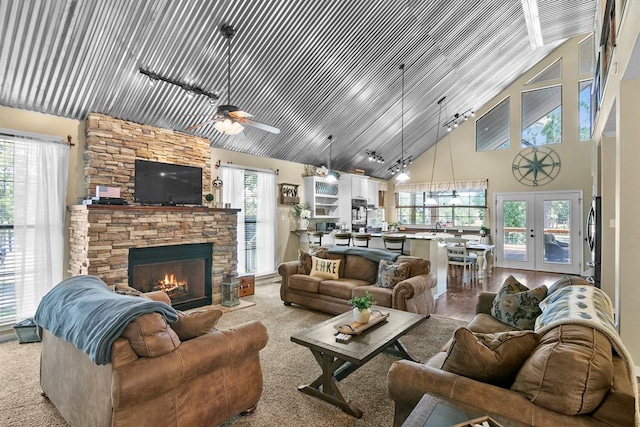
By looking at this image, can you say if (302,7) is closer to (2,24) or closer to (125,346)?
(2,24)

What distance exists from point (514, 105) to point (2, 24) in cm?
1016

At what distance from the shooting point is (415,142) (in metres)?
9.45

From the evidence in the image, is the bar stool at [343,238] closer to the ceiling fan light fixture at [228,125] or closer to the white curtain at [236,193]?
the white curtain at [236,193]

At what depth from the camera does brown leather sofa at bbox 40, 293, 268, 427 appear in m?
1.75

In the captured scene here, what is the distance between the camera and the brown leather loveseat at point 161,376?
1753 millimetres

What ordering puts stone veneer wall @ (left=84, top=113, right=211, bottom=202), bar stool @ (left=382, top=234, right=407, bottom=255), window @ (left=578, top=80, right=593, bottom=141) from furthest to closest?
window @ (left=578, top=80, right=593, bottom=141)
bar stool @ (left=382, top=234, right=407, bottom=255)
stone veneer wall @ (left=84, top=113, right=211, bottom=202)

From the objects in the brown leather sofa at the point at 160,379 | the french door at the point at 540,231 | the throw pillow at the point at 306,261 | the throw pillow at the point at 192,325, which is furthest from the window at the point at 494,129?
the throw pillow at the point at 192,325

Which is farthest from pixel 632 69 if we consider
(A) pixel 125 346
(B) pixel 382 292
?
(A) pixel 125 346

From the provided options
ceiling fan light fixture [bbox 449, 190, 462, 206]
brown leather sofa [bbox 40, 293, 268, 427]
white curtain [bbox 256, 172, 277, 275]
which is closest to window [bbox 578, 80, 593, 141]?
ceiling fan light fixture [bbox 449, 190, 462, 206]

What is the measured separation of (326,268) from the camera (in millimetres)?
5160

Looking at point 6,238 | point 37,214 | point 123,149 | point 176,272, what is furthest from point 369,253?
point 6,238

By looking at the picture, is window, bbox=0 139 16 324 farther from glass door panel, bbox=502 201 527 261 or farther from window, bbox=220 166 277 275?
glass door panel, bbox=502 201 527 261

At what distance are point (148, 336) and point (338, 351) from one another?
1.31 m

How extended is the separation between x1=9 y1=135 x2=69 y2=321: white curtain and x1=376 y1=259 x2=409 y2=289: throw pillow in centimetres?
426
